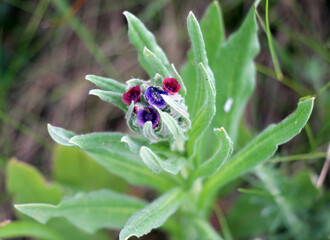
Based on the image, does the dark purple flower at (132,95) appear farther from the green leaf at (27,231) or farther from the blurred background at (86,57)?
the blurred background at (86,57)

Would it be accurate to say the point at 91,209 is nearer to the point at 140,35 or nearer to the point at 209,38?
the point at 140,35

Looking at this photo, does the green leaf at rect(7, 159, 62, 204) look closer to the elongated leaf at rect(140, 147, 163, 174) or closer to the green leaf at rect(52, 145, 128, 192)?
the green leaf at rect(52, 145, 128, 192)

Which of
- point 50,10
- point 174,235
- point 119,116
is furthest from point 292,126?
point 50,10

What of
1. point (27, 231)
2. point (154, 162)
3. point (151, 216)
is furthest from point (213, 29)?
point (27, 231)

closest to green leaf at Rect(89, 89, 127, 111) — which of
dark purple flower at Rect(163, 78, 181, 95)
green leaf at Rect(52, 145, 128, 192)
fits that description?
dark purple flower at Rect(163, 78, 181, 95)

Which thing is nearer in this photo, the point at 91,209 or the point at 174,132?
the point at 174,132
